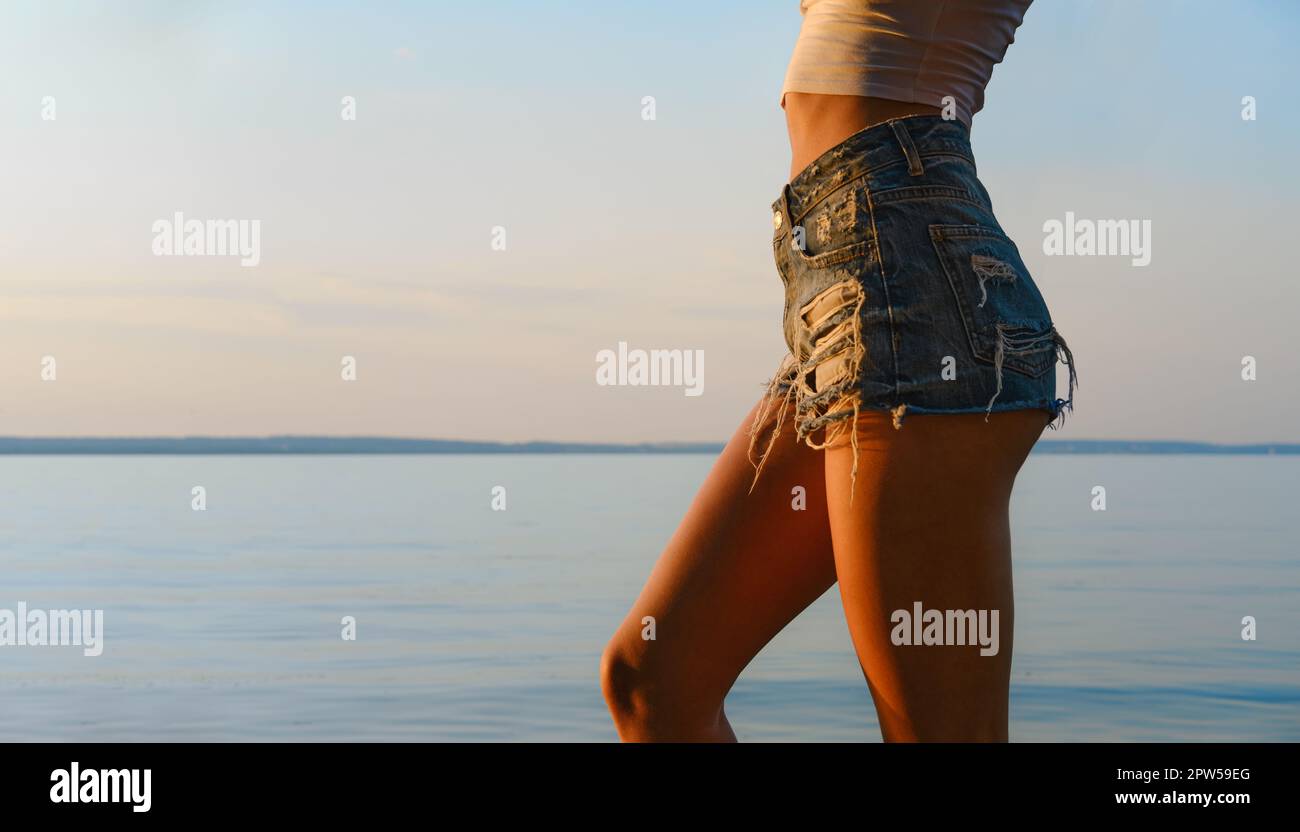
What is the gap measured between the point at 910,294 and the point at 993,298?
7 cm

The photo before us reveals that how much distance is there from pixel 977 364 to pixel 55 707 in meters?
3.71

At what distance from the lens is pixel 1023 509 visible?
1122 centimetres

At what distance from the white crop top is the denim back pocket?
141mm

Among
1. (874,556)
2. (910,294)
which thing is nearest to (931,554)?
(874,556)

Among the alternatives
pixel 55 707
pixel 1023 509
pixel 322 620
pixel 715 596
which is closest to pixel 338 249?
pixel 1023 509

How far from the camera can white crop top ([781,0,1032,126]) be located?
3.83 ft

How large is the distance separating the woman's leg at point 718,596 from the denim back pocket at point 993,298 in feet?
Answer: 0.76

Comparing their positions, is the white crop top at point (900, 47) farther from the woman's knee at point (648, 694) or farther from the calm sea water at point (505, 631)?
the calm sea water at point (505, 631)

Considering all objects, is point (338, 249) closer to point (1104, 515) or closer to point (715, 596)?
point (1104, 515)

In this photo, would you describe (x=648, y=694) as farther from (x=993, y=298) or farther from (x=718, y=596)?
(x=993, y=298)

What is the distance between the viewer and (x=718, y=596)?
128 centimetres

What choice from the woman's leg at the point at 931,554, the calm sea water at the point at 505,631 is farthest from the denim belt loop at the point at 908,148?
the calm sea water at the point at 505,631

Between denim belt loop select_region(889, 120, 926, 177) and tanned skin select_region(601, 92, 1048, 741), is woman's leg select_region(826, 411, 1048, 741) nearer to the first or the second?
tanned skin select_region(601, 92, 1048, 741)

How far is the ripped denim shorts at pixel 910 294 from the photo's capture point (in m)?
1.11
